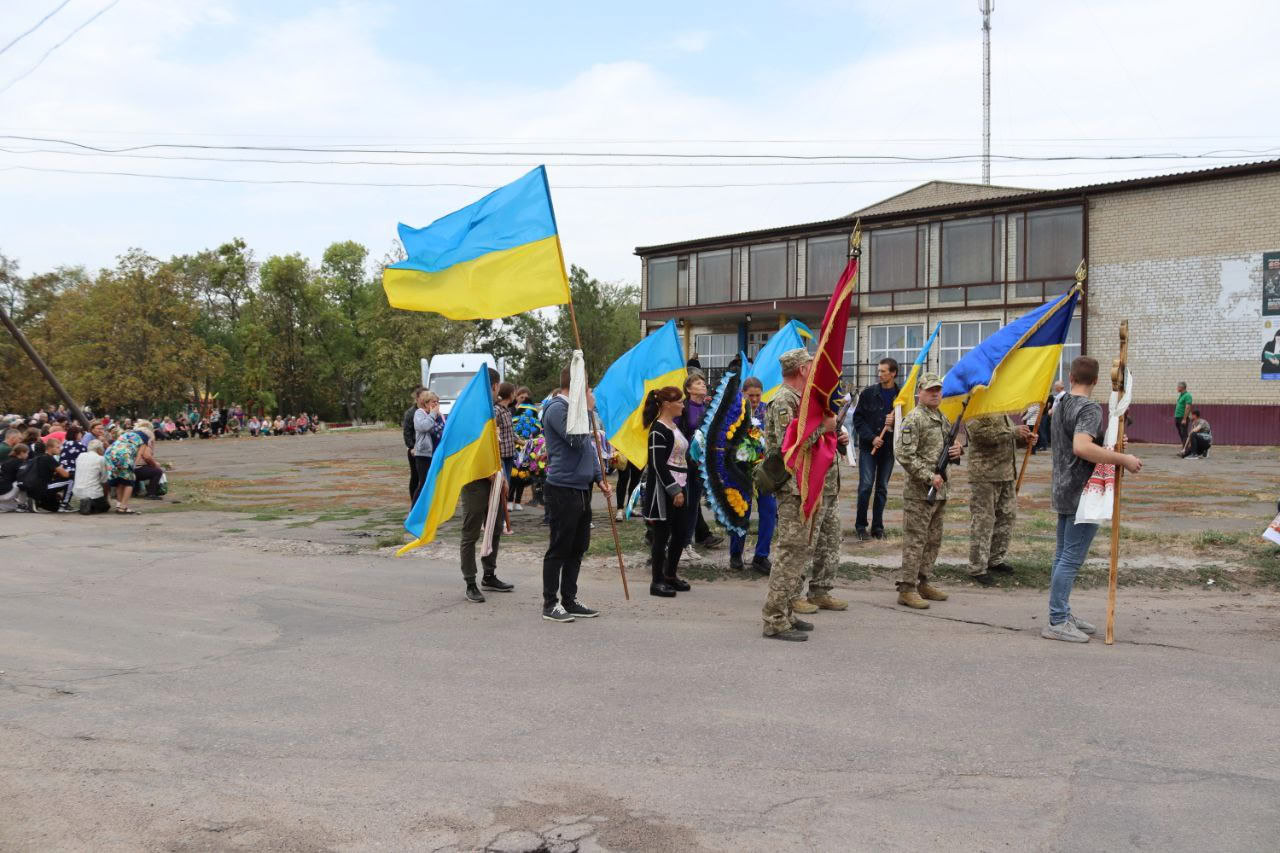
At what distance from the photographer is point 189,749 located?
464cm

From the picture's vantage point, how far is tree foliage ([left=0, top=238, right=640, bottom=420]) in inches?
1886

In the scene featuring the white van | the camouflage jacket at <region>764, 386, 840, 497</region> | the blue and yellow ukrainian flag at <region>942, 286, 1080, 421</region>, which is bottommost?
the camouflage jacket at <region>764, 386, 840, 497</region>

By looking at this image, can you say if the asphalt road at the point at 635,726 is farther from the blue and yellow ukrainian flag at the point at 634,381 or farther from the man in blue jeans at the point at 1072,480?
the blue and yellow ukrainian flag at the point at 634,381

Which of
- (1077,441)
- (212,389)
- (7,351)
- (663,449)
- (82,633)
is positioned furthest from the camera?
(212,389)

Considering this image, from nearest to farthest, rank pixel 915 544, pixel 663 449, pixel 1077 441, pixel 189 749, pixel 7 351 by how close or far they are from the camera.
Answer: pixel 189 749 < pixel 1077 441 < pixel 915 544 < pixel 663 449 < pixel 7 351

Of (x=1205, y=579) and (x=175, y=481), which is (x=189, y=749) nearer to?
(x=1205, y=579)

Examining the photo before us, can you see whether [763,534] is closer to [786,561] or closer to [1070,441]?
[786,561]

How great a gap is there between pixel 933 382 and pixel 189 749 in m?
6.11

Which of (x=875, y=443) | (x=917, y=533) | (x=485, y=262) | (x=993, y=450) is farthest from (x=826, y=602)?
(x=485, y=262)

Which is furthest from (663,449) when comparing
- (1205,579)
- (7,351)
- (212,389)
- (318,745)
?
(212,389)

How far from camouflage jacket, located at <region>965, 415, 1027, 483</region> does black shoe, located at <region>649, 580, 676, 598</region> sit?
3.06m

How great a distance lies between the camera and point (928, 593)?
26.0ft

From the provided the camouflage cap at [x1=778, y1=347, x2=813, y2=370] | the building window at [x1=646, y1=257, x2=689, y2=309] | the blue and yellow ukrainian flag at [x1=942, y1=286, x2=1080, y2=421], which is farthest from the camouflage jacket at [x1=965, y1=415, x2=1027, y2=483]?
the building window at [x1=646, y1=257, x2=689, y2=309]

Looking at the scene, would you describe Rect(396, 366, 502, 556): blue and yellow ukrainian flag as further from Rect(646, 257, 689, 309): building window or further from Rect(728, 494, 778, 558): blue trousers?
Rect(646, 257, 689, 309): building window
